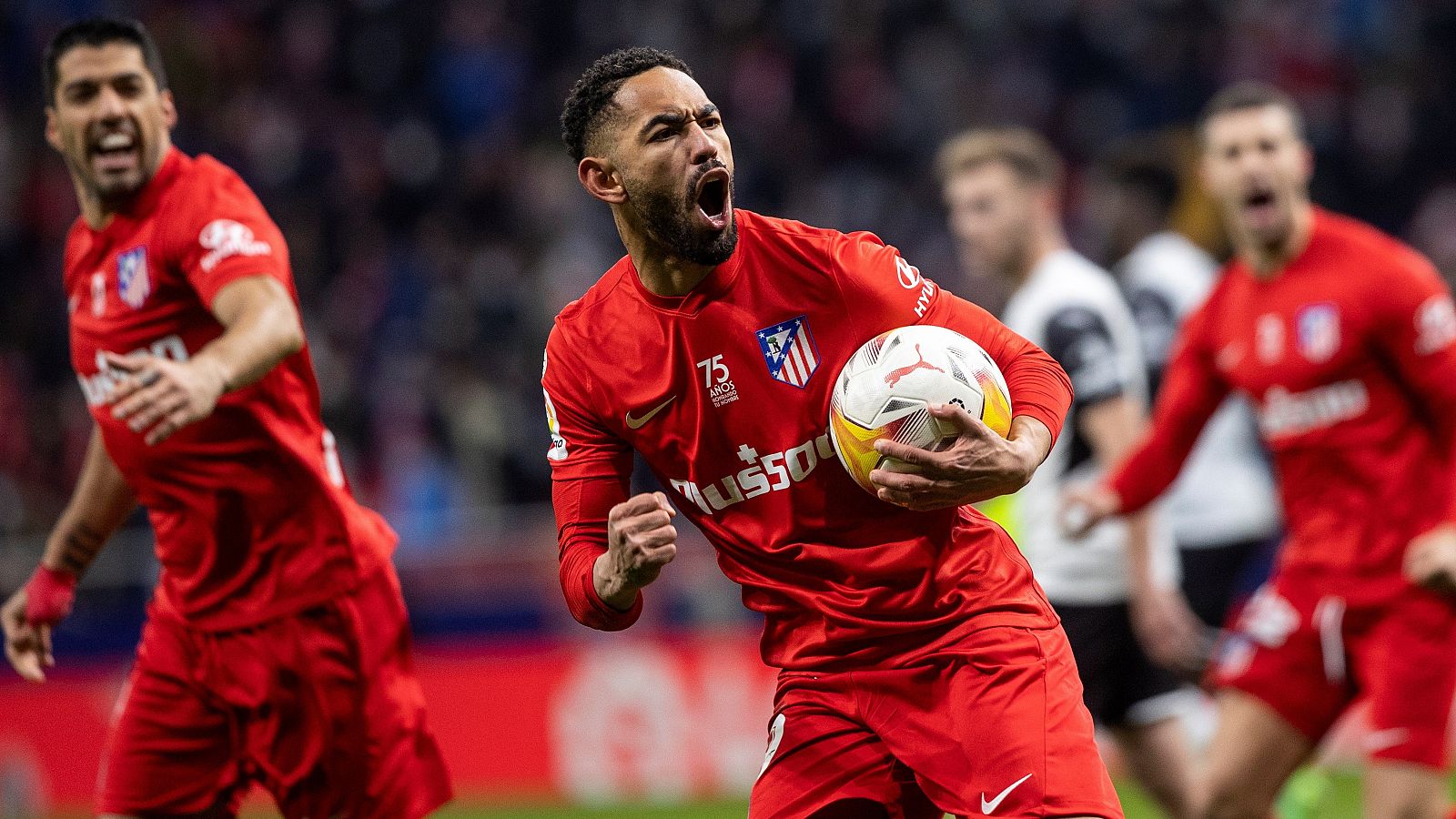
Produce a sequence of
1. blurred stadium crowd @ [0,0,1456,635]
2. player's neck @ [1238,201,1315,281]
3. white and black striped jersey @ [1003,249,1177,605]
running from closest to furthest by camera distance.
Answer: player's neck @ [1238,201,1315,281] < white and black striped jersey @ [1003,249,1177,605] < blurred stadium crowd @ [0,0,1456,635]

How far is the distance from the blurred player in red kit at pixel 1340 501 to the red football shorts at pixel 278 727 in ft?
7.77

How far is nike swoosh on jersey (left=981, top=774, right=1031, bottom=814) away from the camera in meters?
3.76

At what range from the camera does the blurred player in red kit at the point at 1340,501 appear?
5.41m

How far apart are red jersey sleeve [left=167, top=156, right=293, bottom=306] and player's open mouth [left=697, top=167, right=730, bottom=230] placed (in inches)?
52.7

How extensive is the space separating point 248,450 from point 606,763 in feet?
18.8

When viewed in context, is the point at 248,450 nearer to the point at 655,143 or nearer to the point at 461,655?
the point at 655,143

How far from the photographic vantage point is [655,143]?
12.7 feet

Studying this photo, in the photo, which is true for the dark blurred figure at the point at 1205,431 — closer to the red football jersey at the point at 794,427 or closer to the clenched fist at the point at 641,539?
the red football jersey at the point at 794,427

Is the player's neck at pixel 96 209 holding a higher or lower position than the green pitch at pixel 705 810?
higher

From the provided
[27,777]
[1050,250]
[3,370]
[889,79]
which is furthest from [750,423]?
[889,79]

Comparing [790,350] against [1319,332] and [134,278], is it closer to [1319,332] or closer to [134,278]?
[134,278]

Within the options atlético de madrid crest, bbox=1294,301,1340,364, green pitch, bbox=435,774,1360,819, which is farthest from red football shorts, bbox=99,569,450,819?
green pitch, bbox=435,774,1360,819

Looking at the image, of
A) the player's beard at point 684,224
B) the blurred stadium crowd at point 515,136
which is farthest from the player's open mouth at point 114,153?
the blurred stadium crowd at point 515,136

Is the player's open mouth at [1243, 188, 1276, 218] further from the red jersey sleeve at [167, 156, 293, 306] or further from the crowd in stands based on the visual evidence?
the crowd in stands
